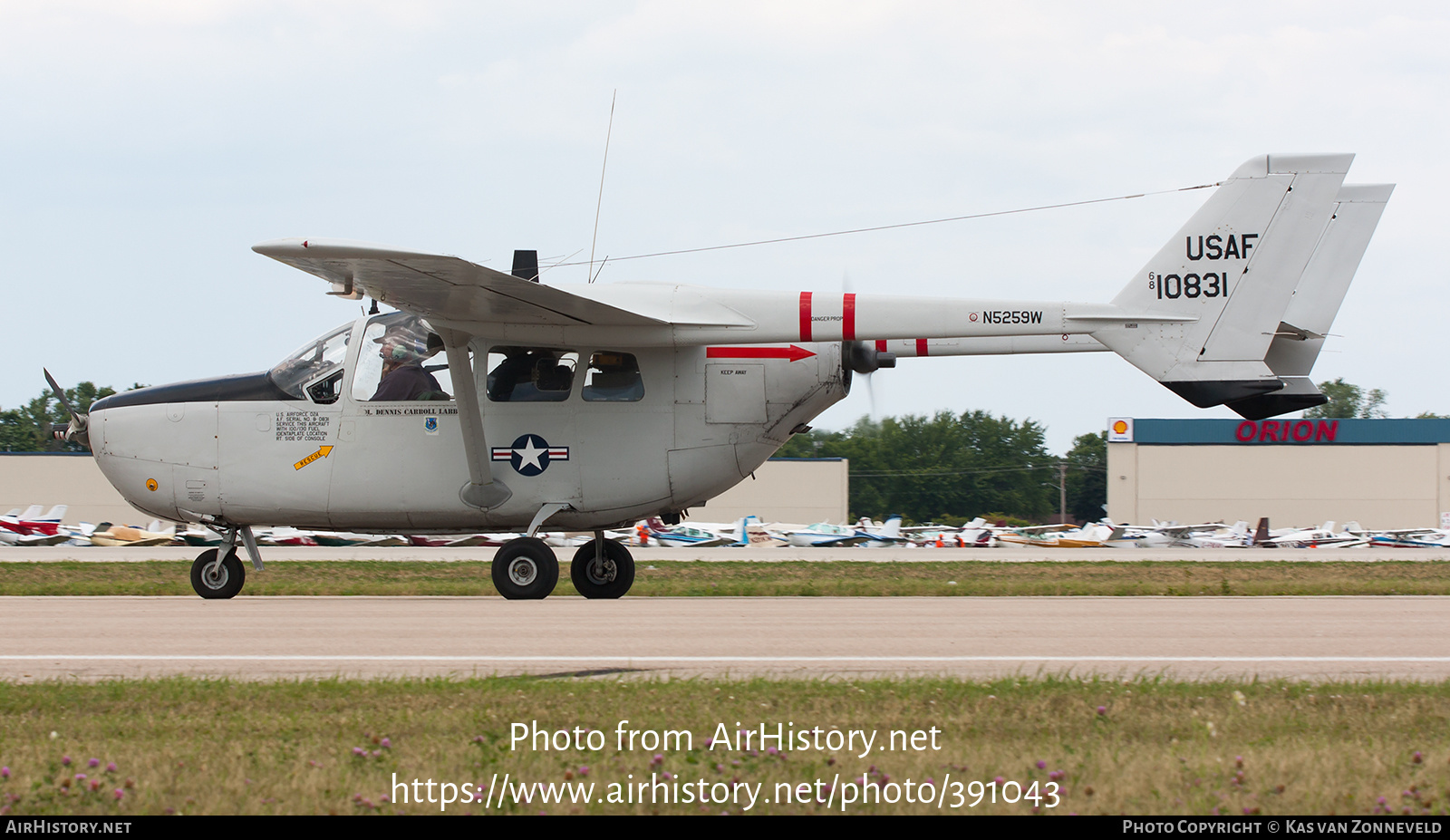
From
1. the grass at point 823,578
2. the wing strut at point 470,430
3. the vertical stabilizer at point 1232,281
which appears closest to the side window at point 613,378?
the wing strut at point 470,430

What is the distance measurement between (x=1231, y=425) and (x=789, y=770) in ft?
223

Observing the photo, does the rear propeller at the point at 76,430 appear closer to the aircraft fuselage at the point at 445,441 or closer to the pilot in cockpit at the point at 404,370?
the aircraft fuselage at the point at 445,441

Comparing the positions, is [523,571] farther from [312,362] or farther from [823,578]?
[823,578]

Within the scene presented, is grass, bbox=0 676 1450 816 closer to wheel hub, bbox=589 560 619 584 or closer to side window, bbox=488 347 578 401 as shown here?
side window, bbox=488 347 578 401

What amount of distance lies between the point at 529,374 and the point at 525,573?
6.40 feet

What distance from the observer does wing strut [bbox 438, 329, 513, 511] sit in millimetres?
11742

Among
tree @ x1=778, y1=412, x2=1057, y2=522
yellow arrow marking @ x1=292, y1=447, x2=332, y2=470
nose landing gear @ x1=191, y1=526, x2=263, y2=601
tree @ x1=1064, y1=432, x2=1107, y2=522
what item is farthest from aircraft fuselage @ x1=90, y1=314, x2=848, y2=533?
tree @ x1=1064, y1=432, x2=1107, y2=522

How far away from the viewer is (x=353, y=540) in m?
36.5

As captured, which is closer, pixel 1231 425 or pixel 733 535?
pixel 733 535

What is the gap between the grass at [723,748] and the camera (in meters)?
4.11

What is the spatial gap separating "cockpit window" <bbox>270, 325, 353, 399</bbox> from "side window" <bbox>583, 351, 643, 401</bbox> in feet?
8.29

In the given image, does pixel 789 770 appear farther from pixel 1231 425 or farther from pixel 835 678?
pixel 1231 425

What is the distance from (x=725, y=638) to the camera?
8.73 metres
